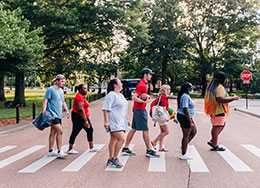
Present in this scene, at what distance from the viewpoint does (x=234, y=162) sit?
6020 millimetres

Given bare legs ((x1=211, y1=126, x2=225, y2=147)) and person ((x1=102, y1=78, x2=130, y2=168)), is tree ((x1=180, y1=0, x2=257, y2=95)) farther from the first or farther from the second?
person ((x1=102, y1=78, x2=130, y2=168))

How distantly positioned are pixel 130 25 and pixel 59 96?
1705 centimetres

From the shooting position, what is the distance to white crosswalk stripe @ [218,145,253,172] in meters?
5.48

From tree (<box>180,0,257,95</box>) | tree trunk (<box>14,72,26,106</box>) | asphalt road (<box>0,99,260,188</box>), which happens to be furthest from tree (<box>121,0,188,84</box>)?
asphalt road (<box>0,99,260,188</box>)

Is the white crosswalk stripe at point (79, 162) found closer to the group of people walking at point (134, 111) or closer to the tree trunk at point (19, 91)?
the group of people walking at point (134, 111)

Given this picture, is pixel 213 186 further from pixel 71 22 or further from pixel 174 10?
pixel 174 10

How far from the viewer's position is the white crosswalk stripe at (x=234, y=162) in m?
5.48

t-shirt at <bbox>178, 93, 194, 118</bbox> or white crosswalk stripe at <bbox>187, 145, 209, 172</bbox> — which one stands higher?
t-shirt at <bbox>178, 93, 194, 118</bbox>

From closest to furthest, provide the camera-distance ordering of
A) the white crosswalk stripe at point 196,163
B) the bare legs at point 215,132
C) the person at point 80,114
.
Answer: the white crosswalk stripe at point 196,163, the person at point 80,114, the bare legs at point 215,132

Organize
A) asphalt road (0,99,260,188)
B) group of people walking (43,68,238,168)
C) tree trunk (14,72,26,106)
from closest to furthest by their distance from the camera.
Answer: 1. asphalt road (0,99,260,188)
2. group of people walking (43,68,238,168)
3. tree trunk (14,72,26,106)

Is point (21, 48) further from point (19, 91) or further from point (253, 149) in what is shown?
point (253, 149)

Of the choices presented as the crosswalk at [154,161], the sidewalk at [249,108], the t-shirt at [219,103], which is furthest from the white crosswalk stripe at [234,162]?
the sidewalk at [249,108]

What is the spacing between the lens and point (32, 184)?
468 cm

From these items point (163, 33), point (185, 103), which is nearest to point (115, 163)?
point (185, 103)
